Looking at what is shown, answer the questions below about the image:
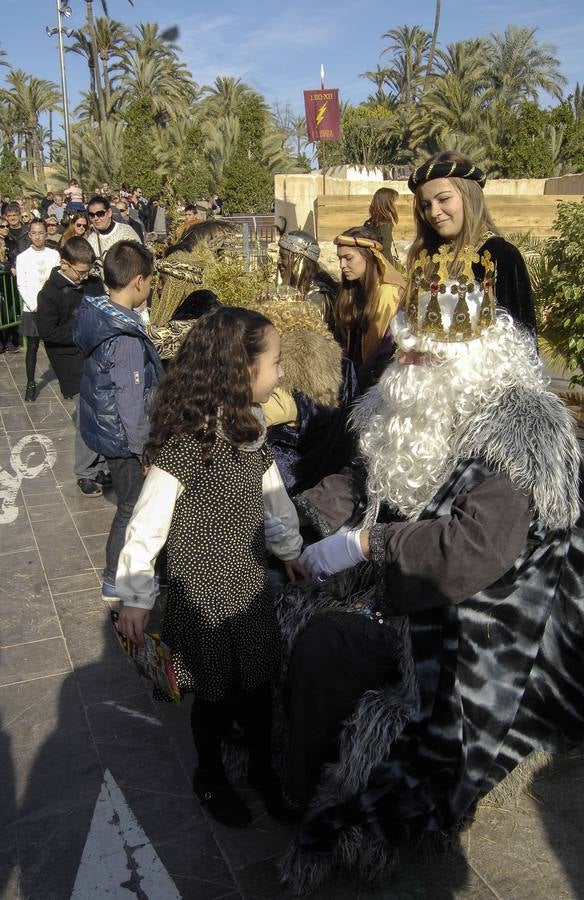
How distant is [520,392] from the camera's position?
2.21 m

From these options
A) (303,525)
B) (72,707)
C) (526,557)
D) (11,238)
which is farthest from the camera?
(11,238)

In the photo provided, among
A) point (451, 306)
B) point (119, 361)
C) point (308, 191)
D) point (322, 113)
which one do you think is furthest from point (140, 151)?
point (451, 306)

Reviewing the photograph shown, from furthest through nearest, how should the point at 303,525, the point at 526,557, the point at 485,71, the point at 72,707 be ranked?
1. the point at 485,71
2. the point at 72,707
3. the point at 303,525
4. the point at 526,557

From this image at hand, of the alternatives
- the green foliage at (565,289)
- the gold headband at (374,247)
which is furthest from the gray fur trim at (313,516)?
the green foliage at (565,289)

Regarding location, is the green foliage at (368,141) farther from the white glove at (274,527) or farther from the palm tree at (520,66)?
the white glove at (274,527)

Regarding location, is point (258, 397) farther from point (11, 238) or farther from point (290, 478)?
point (11, 238)

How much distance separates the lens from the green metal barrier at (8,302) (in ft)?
35.8

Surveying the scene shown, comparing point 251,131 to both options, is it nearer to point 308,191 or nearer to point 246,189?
point 246,189

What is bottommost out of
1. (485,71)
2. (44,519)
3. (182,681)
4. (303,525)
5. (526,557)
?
(44,519)

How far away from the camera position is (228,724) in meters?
2.60

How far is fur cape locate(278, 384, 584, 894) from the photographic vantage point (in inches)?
84.7

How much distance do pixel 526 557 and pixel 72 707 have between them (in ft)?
6.80

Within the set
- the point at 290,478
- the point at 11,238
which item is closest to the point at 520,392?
the point at 290,478

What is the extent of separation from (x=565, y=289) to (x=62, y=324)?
4.06m
